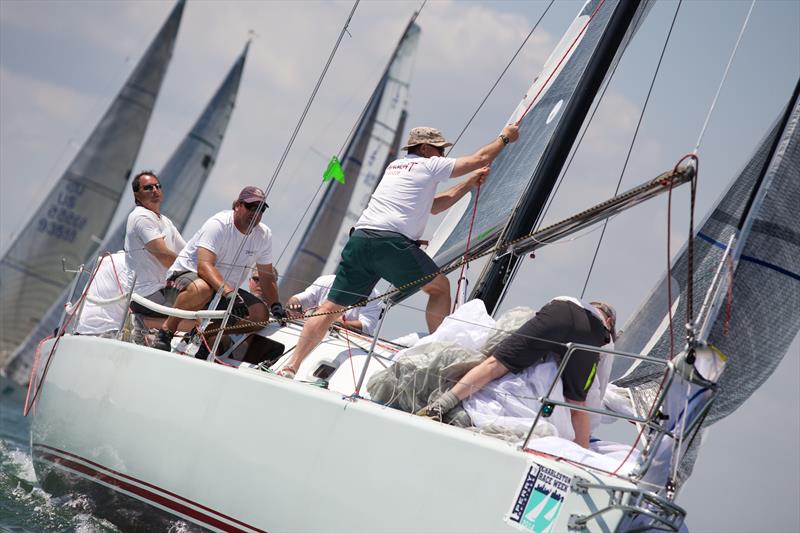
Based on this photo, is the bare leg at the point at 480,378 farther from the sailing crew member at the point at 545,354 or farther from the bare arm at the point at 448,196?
the bare arm at the point at 448,196

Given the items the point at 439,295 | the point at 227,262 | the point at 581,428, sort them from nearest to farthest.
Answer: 1. the point at 581,428
2. the point at 439,295
3. the point at 227,262

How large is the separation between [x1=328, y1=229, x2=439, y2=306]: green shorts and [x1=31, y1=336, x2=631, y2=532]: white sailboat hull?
0.75 m

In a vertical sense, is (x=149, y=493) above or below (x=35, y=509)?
above

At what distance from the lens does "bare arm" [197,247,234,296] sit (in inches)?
187

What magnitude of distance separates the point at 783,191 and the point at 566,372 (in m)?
1.30

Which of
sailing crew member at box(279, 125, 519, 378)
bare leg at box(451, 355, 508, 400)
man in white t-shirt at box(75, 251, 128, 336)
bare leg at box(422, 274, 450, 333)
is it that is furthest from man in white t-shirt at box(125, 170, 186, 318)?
bare leg at box(451, 355, 508, 400)

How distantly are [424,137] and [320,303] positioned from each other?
54.1 inches

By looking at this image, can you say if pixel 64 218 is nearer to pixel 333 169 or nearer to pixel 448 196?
pixel 333 169

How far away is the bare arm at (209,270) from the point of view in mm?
4738

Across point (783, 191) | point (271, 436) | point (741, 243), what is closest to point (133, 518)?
point (271, 436)

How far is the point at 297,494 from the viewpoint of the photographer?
3.34 metres

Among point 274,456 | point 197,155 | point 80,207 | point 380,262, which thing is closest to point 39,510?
point 274,456

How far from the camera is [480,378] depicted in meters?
3.40

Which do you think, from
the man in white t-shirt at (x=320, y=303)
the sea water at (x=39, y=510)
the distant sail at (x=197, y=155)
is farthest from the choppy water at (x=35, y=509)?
the distant sail at (x=197, y=155)
